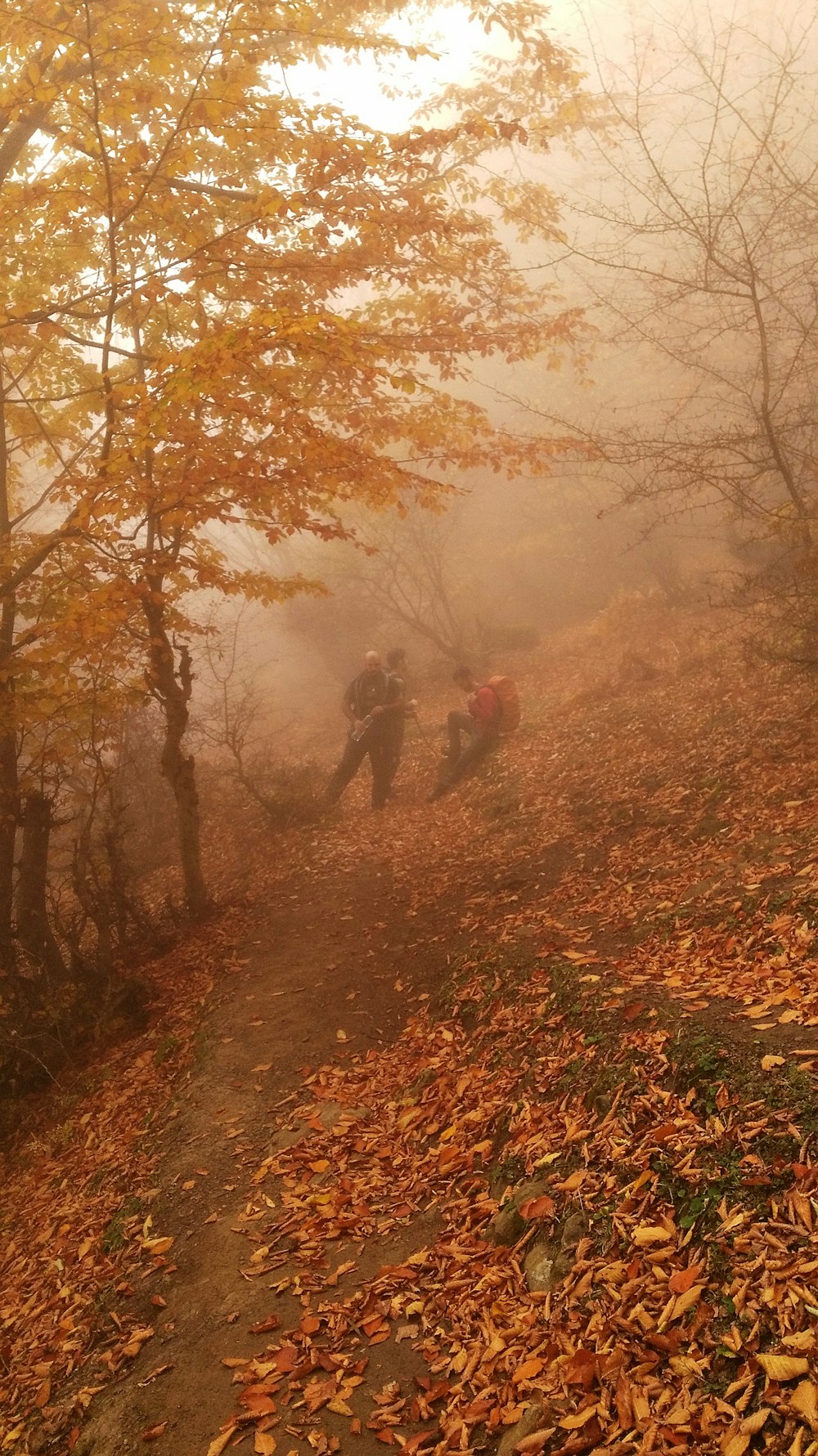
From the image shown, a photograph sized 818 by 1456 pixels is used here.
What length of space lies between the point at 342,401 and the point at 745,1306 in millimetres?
Result: 7718

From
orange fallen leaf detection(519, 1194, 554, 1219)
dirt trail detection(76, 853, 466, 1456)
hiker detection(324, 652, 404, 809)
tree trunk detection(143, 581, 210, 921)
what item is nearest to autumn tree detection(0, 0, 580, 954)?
tree trunk detection(143, 581, 210, 921)

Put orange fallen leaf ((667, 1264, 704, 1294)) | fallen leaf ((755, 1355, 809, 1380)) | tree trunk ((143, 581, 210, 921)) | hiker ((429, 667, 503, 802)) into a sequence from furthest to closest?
hiker ((429, 667, 503, 802)), tree trunk ((143, 581, 210, 921)), orange fallen leaf ((667, 1264, 704, 1294)), fallen leaf ((755, 1355, 809, 1380))

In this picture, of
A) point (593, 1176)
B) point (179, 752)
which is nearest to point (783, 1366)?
point (593, 1176)

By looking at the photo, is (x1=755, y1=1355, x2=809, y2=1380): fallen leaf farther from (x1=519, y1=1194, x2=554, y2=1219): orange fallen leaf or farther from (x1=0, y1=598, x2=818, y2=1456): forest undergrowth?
(x1=519, y1=1194, x2=554, y2=1219): orange fallen leaf

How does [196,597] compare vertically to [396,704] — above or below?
above

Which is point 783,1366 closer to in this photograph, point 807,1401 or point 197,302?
point 807,1401

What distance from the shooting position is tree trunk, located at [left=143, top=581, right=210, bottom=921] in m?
7.88

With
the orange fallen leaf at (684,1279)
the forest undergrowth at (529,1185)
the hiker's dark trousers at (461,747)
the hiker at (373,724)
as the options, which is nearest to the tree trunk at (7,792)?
the forest undergrowth at (529,1185)

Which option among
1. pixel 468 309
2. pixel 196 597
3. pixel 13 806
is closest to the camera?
pixel 13 806

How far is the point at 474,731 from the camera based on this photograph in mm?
11305

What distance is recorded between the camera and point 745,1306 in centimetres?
245

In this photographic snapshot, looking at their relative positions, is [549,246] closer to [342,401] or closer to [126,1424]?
[342,401]

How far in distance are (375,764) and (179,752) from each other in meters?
3.56

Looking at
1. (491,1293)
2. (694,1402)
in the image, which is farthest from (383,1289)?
(694,1402)
